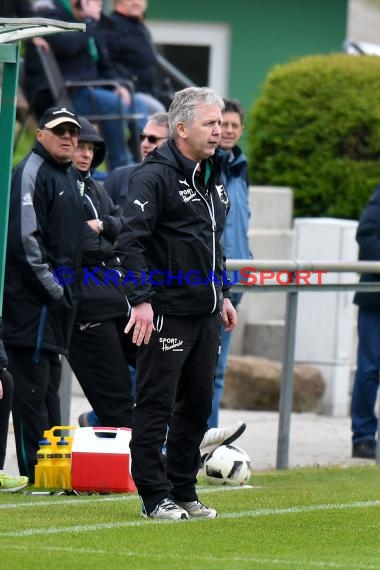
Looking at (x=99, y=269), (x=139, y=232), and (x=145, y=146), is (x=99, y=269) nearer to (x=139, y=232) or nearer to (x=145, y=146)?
(x=145, y=146)

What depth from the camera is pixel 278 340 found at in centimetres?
1523

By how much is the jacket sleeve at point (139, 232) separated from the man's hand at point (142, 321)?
0.11ft

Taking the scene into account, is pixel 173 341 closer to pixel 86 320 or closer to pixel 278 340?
pixel 86 320

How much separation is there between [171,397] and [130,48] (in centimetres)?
781

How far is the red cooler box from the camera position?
9258 millimetres

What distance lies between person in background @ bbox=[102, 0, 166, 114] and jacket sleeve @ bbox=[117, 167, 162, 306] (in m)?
7.38

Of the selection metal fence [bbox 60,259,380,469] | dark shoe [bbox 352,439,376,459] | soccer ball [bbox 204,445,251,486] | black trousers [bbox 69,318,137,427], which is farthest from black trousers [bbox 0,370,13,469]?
dark shoe [bbox 352,439,376,459]

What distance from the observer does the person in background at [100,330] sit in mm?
10031

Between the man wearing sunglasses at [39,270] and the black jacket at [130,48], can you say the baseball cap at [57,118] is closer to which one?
the man wearing sunglasses at [39,270]

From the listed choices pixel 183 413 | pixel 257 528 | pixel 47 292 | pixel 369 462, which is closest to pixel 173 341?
pixel 183 413

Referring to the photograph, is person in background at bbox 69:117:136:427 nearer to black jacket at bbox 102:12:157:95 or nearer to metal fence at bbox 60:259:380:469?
metal fence at bbox 60:259:380:469

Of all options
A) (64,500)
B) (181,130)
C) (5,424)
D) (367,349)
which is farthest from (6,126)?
(367,349)

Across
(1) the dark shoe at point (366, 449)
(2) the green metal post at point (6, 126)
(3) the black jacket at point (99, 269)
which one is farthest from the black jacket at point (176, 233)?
(1) the dark shoe at point (366, 449)

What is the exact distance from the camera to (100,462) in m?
9.28
